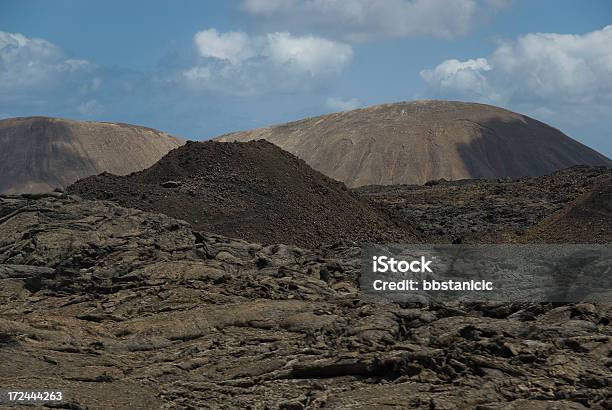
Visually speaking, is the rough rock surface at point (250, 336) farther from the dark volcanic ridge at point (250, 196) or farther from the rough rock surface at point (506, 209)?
the rough rock surface at point (506, 209)

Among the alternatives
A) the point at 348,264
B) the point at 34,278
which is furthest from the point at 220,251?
the point at 34,278

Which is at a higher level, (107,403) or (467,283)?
(467,283)

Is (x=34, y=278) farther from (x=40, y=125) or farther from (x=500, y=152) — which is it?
(x=40, y=125)

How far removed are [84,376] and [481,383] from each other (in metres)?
5.22

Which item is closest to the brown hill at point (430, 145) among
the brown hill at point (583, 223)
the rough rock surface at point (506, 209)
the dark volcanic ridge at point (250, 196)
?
the rough rock surface at point (506, 209)

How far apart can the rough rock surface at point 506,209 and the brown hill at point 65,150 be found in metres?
47.1

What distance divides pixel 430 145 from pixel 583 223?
57.6 m

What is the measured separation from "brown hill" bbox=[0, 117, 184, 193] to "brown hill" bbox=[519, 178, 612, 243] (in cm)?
6429

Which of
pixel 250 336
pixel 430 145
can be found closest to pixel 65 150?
pixel 430 145

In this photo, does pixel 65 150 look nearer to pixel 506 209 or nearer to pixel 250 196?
Result: pixel 506 209

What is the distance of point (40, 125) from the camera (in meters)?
90.8

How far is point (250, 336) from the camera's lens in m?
12.7

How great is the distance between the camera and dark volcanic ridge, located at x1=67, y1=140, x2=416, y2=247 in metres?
23.9

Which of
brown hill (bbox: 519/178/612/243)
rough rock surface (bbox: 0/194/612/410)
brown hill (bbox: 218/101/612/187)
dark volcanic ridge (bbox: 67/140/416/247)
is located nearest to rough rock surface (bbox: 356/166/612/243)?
brown hill (bbox: 519/178/612/243)
